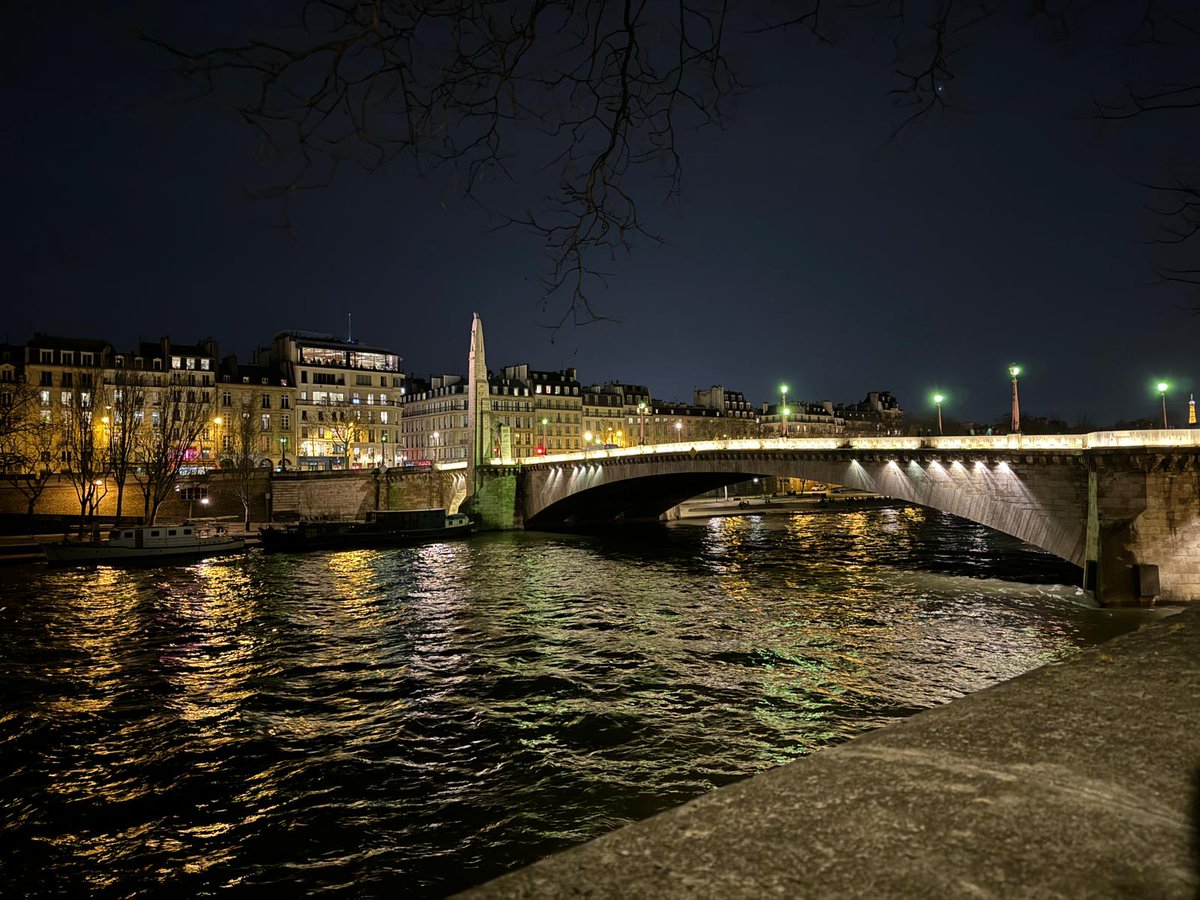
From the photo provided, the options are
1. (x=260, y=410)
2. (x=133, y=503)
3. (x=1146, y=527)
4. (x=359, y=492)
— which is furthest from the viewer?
(x=260, y=410)

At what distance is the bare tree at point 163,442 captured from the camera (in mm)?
56266

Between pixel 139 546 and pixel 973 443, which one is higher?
pixel 973 443

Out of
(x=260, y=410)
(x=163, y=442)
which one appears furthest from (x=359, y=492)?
(x=260, y=410)

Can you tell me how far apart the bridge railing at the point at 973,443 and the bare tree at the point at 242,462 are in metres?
30.0

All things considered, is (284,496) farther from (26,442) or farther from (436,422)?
(436,422)

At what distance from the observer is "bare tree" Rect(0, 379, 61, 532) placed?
125ft

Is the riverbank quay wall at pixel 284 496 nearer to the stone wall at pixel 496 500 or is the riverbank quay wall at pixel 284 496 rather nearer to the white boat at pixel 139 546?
the stone wall at pixel 496 500

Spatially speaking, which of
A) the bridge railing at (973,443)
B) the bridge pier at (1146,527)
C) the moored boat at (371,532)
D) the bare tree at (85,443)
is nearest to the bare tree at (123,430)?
the bare tree at (85,443)

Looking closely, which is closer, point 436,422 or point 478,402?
point 478,402

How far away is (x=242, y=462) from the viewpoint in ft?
227

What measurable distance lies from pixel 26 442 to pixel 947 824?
210 ft

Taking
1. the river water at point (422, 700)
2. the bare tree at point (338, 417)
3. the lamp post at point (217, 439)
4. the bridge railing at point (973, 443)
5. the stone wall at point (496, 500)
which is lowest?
the river water at point (422, 700)

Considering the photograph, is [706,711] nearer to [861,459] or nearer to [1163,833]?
[1163,833]

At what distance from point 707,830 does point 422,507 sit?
76.0 m
